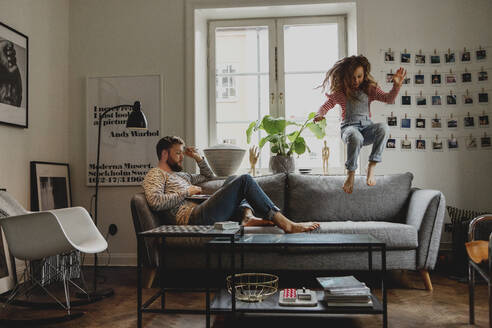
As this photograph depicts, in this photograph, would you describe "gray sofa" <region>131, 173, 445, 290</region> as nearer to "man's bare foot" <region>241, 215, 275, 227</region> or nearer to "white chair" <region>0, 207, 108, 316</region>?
"man's bare foot" <region>241, 215, 275, 227</region>

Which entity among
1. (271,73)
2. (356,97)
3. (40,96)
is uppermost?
(271,73)

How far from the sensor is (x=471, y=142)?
12.2 ft

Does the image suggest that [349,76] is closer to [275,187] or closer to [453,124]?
[275,187]

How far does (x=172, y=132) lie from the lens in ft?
12.8

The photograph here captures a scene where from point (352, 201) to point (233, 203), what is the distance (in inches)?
40.2

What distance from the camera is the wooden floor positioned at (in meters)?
2.15

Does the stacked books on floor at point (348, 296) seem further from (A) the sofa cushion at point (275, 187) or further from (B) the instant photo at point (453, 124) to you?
(B) the instant photo at point (453, 124)

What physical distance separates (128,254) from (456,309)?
8.87 ft

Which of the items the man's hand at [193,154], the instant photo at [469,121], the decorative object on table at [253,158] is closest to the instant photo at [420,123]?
the instant photo at [469,121]

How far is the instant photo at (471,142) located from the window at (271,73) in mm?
1109

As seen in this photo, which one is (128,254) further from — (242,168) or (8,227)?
(8,227)

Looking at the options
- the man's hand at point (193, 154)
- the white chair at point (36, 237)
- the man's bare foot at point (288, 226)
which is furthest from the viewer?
the man's hand at point (193, 154)

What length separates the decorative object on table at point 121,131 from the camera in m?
3.87

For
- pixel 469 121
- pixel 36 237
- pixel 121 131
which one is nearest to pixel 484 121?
pixel 469 121
